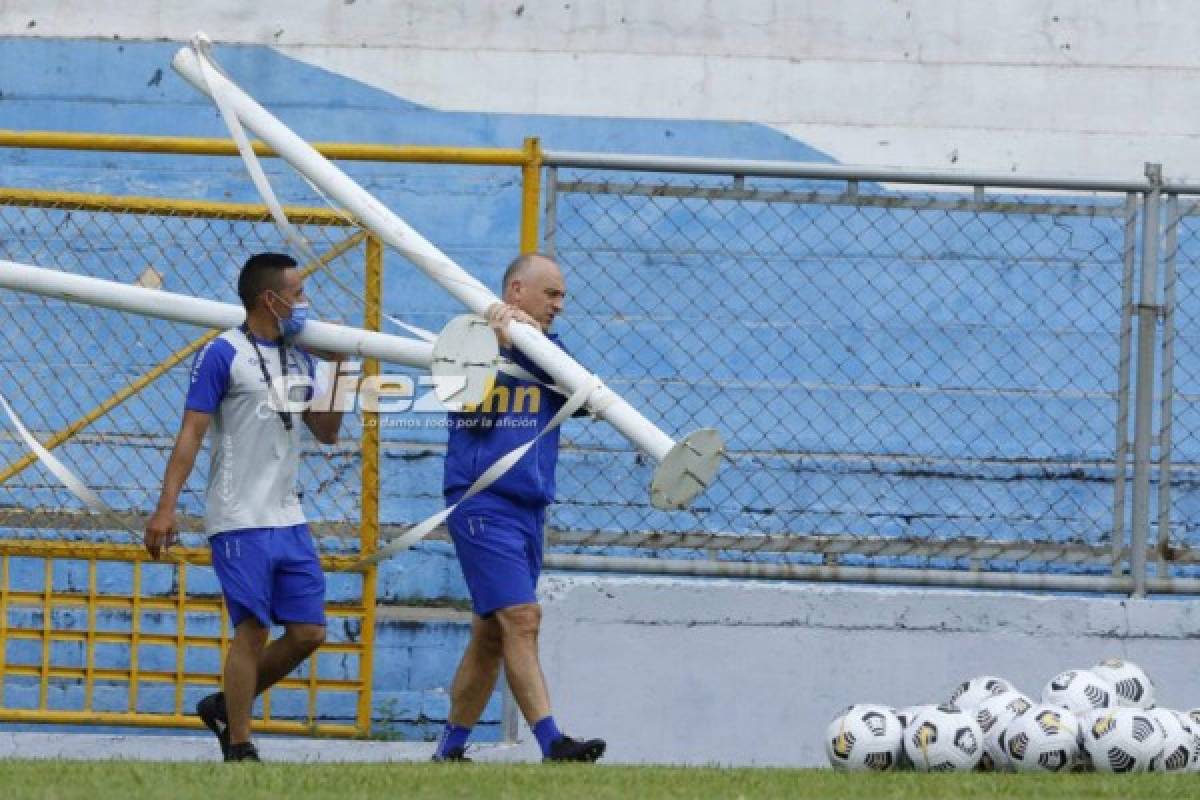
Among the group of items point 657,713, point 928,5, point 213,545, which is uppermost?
point 928,5

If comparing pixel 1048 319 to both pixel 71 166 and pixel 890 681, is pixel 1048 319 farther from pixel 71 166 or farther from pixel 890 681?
pixel 71 166

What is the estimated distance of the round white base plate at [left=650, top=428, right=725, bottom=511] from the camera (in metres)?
7.19

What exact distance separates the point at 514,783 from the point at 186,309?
95.8 inches

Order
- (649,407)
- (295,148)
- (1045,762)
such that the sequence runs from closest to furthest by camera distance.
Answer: (1045,762)
(295,148)
(649,407)

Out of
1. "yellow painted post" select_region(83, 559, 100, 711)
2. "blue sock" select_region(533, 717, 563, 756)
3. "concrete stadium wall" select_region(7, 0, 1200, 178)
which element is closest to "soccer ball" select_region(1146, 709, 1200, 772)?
"blue sock" select_region(533, 717, 563, 756)

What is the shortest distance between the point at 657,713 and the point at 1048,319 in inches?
123

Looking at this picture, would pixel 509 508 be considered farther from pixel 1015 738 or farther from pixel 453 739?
pixel 1015 738

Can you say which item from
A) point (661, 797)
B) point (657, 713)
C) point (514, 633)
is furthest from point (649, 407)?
point (661, 797)

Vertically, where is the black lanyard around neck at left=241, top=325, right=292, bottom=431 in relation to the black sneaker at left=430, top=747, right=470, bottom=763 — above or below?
above

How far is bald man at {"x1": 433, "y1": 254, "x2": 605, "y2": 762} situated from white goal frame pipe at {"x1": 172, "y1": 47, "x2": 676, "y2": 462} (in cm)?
10

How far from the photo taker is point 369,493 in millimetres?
8398

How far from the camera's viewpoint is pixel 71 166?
11.0 metres

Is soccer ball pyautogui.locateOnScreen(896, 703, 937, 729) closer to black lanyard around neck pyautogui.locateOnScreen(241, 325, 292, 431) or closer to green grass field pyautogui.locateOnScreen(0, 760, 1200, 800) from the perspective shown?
green grass field pyautogui.locateOnScreen(0, 760, 1200, 800)

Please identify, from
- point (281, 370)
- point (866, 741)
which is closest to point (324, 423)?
point (281, 370)
